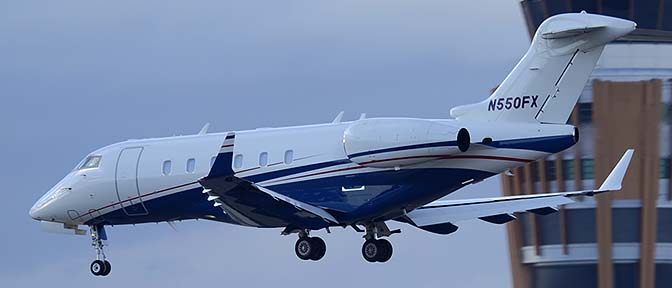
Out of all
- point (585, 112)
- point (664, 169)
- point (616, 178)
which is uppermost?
point (616, 178)

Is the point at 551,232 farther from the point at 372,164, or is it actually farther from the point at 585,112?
the point at 372,164

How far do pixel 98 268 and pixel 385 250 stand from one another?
7246 mm

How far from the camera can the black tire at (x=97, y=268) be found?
48.0 meters

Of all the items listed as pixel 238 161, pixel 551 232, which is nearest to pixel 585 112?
pixel 551 232

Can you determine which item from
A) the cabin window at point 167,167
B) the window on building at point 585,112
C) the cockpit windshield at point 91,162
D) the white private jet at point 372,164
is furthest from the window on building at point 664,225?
the cabin window at point 167,167

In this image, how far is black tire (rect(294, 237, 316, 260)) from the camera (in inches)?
1784

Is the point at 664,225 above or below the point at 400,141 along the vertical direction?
below

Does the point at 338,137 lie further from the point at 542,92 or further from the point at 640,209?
the point at 640,209

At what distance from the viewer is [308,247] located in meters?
45.3

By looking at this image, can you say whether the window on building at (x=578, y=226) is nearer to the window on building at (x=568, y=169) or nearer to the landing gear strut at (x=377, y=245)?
the window on building at (x=568, y=169)

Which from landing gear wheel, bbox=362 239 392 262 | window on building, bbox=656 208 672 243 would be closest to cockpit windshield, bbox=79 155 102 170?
landing gear wheel, bbox=362 239 392 262

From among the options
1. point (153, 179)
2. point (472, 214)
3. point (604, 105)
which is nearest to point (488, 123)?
point (472, 214)

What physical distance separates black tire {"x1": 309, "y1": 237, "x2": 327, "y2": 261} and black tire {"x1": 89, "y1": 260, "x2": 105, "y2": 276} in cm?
553

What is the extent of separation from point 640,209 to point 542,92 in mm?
25741
